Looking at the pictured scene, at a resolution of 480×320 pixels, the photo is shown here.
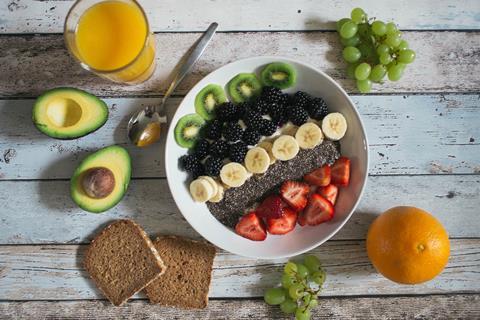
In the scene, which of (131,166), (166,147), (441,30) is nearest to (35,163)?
(131,166)

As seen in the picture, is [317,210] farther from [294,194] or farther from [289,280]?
[289,280]

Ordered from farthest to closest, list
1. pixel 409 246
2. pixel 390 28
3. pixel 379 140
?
pixel 379 140 → pixel 390 28 → pixel 409 246

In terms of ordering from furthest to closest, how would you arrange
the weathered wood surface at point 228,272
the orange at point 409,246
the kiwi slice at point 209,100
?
the weathered wood surface at point 228,272
the kiwi slice at point 209,100
the orange at point 409,246

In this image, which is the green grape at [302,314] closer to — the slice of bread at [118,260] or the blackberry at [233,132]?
the slice of bread at [118,260]

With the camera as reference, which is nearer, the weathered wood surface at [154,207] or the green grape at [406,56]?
the green grape at [406,56]

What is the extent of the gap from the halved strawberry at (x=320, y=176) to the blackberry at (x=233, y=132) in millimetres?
249

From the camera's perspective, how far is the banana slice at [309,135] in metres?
1.45

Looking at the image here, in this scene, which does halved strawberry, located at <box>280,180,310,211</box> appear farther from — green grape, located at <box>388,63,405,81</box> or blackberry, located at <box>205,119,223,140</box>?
green grape, located at <box>388,63,405,81</box>

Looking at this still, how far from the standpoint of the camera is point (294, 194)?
1.48 metres

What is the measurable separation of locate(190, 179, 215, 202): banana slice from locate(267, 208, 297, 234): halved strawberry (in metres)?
0.20

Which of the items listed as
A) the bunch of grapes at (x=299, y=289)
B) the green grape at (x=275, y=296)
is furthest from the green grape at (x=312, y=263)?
the green grape at (x=275, y=296)

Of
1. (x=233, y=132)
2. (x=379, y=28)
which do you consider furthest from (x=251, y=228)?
(x=379, y=28)

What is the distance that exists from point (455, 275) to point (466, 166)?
36 centimetres

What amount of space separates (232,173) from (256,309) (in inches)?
18.6
